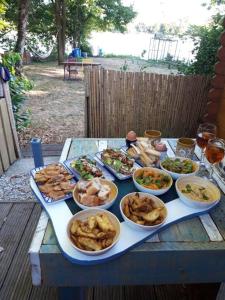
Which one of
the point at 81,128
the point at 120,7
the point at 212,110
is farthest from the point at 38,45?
the point at 212,110

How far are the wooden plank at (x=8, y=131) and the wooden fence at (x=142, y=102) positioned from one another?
1186mm

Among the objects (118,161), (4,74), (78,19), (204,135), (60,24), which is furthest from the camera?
(78,19)

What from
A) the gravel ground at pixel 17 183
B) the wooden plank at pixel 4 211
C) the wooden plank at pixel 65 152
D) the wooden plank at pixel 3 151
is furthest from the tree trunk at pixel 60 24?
the wooden plank at pixel 65 152

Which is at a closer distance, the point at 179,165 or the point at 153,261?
the point at 153,261

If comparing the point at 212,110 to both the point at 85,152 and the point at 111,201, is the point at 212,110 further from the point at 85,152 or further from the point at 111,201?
the point at 111,201

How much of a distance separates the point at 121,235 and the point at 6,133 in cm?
281

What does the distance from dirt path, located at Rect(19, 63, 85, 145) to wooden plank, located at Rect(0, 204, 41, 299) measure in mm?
2584

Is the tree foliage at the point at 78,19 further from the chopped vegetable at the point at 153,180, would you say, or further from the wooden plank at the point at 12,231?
the chopped vegetable at the point at 153,180

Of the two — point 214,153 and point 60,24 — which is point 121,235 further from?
point 60,24

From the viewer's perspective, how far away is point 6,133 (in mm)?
3391

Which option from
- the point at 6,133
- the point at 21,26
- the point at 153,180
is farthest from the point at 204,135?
the point at 21,26

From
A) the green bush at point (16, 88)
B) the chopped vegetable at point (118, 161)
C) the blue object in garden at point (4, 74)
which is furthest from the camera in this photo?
the green bush at point (16, 88)

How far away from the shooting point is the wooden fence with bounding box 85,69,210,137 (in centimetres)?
379

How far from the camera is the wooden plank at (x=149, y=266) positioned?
1049mm
